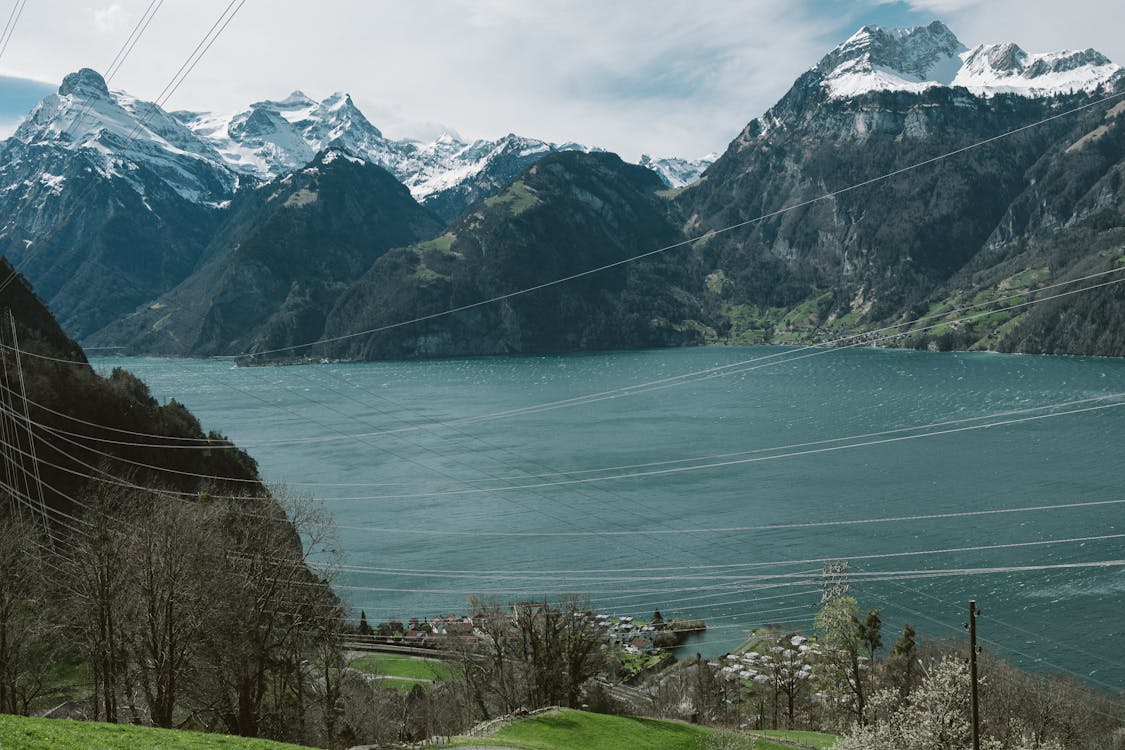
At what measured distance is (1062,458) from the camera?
330ft

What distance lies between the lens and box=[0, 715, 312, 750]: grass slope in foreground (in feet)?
55.7

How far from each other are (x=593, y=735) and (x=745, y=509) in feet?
205

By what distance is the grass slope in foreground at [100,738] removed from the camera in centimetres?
1698

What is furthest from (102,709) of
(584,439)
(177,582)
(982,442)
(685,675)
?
(982,442)

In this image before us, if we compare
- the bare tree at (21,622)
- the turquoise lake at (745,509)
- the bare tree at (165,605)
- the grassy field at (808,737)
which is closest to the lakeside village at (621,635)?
the turquoise lake at (745,509)

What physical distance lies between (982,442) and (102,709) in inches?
4537

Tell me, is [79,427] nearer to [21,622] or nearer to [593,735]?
[21,622]

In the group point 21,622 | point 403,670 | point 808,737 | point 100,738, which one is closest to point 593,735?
point 100,738

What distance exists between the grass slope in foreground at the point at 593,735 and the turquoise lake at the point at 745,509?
15.1m

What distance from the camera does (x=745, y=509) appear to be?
286ft

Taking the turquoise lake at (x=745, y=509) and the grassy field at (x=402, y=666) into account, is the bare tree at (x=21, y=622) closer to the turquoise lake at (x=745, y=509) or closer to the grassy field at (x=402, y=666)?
the grassy field at (x=402, y=666)

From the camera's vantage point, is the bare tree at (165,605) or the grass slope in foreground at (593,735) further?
the bare tree at (165,605)

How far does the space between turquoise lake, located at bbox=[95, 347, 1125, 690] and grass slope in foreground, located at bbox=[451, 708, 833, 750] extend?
593 inches

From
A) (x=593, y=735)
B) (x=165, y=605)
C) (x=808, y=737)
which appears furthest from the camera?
(x=808, y=737)
